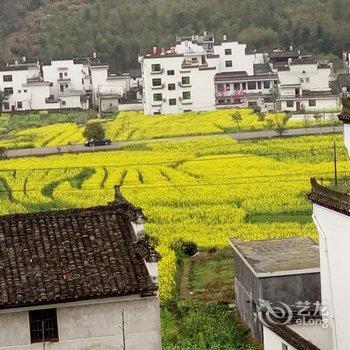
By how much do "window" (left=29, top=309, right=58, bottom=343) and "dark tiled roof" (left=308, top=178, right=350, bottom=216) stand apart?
166 inches

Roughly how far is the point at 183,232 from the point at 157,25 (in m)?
92.9

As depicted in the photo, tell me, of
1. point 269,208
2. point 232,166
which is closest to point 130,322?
point 269,208

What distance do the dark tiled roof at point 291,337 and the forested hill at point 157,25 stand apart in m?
88.9

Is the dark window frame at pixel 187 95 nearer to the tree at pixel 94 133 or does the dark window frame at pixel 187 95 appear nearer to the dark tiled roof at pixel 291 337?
the tree at pixel 94 133

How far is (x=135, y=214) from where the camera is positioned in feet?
51.5

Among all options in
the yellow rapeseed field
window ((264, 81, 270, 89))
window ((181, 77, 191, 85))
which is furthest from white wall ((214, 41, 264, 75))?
the yellow rapeseed field

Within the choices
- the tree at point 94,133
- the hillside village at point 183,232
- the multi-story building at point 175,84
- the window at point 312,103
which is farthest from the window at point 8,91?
the tree at point 94,133

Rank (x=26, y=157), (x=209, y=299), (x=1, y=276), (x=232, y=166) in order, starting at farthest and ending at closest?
(x=26, y=157) → (x=232, y=166) → (x=209, y=299) → (x=1, y=276)

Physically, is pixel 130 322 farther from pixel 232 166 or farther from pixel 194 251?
pixel 232 166

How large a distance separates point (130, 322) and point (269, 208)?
710 inches

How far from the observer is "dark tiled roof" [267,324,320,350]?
577 inches

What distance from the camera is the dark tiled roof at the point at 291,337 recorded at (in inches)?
577

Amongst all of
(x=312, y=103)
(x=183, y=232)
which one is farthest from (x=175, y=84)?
(x=183, y=232)

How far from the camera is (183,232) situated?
1180 inches
